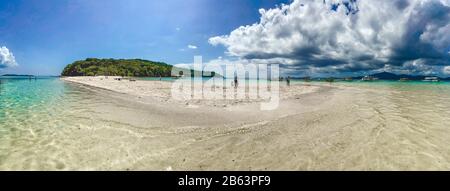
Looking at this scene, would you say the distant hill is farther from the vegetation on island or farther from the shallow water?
the shallow water

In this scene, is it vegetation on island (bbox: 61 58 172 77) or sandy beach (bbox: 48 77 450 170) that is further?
vegetation on island (bbox: 61 58 172 77)

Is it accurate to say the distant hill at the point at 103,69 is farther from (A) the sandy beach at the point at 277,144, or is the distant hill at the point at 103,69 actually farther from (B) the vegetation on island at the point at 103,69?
(A) the sandy beach at the point at 277,144

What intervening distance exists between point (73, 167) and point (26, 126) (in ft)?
20.6

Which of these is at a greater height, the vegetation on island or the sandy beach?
the vegetation on island

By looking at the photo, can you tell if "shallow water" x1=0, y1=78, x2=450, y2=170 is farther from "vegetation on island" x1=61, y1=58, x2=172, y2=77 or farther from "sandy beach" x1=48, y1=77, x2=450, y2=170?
"vegetation on island" x1=61, y1=58, x2=172, y2=77

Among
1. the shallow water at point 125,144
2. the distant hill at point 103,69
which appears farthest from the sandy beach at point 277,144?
the distant hill at point 103,69

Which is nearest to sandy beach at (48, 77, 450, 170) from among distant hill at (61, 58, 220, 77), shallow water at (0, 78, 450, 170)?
shallow water at (0, 78, 450, 170)

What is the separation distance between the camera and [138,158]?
6.04 metres

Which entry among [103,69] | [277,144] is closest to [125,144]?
[277,144]

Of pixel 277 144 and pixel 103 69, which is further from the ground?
pixel 103 69

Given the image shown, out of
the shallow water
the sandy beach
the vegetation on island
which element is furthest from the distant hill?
the sandy beach

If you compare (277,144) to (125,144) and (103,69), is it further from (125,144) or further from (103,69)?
(103,69)
